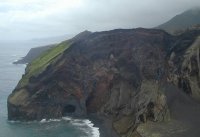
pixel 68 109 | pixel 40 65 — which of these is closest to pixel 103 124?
pixel 68 109

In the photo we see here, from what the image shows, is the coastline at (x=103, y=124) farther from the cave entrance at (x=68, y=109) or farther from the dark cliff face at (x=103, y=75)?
the cave entrance at (x=68, y=109)

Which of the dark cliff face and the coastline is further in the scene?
the dark cliff face

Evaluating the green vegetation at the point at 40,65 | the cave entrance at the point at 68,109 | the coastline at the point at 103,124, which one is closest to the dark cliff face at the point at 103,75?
the cave entrance at the point at 68,109

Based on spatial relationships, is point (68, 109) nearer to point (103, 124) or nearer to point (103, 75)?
point (103, 75)

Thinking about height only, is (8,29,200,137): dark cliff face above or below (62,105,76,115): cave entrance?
above

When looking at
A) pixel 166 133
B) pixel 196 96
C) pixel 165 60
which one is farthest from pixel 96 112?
pixel 166 133

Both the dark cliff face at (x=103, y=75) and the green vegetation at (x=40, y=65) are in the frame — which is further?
the green vegetation at (x=40, y=65)

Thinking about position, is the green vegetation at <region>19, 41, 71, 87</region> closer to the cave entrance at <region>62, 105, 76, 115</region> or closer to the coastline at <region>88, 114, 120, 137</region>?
the cave entrance at <region>62, 105, 76, 115</region>

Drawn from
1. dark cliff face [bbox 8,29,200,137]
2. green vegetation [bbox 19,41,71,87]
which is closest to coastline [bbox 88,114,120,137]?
dark cliff face [bbox 8,29,200,137]

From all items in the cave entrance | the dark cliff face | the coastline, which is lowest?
the coastline

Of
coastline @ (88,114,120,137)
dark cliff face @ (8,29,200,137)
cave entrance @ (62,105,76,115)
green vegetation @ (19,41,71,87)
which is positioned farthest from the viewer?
green vegetation @ (19,41,71,87)
